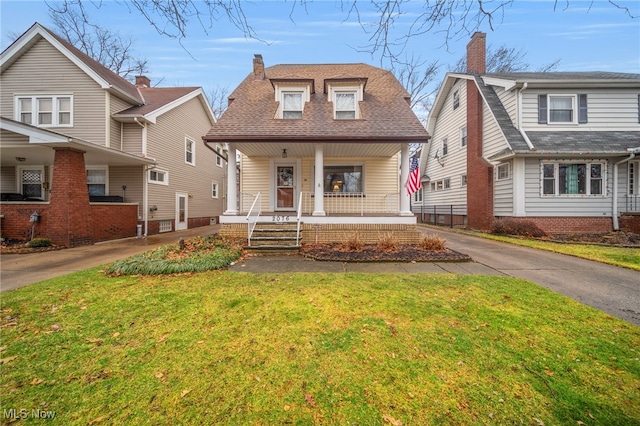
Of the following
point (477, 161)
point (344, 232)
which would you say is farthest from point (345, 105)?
point (477, 161)

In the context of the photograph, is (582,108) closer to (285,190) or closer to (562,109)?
(562,109)

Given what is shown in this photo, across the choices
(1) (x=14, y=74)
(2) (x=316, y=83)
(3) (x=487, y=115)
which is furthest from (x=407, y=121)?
(1) (x=14, y=74)

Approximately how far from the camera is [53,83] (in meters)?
12.0

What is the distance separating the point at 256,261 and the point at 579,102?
1621 centimetres

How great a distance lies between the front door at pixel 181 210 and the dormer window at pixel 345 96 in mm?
10389

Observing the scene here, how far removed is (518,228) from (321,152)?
9289mm

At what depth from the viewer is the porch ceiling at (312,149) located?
Result: 995 centimetres

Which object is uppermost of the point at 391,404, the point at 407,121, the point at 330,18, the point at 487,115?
the point at 487,115

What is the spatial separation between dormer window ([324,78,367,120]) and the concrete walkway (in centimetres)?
683

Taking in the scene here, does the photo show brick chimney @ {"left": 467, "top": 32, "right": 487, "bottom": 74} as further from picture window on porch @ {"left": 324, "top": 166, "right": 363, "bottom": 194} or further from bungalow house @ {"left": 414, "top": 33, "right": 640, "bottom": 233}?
picture window on porch @ {"left": 324, "top": 166, "right": 363, "bottom": 194}

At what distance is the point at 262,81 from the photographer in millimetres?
13211

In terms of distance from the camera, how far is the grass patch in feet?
19.0

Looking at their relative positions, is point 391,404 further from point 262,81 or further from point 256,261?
point 262,81

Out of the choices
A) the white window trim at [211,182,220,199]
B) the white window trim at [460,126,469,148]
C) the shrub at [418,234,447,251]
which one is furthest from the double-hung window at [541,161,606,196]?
the white window trim at [211,182,220,199]
